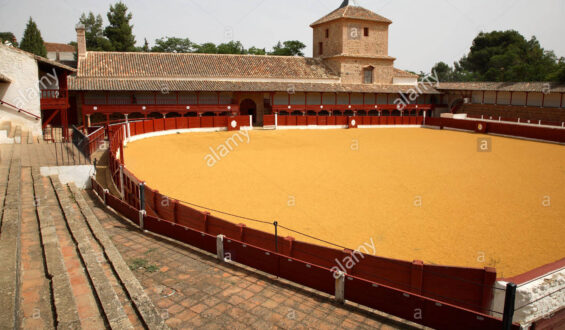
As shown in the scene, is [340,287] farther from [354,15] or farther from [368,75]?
[354,15]

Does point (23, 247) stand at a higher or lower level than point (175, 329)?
higher

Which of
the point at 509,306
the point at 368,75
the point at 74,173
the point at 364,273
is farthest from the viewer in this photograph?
the point at 368,75

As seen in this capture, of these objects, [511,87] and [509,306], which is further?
[511,87]

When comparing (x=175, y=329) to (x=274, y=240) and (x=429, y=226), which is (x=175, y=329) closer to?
(x=274, y=240)

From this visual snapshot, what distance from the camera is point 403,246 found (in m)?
9.58

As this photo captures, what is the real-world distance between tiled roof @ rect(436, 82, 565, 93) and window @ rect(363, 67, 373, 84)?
7.86 meters

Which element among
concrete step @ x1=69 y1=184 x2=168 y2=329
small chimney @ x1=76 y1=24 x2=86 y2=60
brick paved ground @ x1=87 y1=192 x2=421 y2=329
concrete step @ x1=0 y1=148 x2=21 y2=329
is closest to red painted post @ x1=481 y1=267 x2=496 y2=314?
brick paved ground @ x1=87 y1=192 x2=421 y2=329

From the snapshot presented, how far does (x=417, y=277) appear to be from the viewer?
664 cm

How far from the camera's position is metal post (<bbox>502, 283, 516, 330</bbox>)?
5.40 m

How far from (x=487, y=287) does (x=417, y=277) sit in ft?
3.32

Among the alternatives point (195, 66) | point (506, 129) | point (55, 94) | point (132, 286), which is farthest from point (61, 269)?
point (195, 66)

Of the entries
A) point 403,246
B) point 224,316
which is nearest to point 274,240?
point 224,316

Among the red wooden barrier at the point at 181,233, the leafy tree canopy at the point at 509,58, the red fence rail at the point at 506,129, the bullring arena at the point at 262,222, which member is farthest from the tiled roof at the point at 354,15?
the red wooden barrier at the point at 181,233

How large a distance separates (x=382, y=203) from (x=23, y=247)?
9.81m
